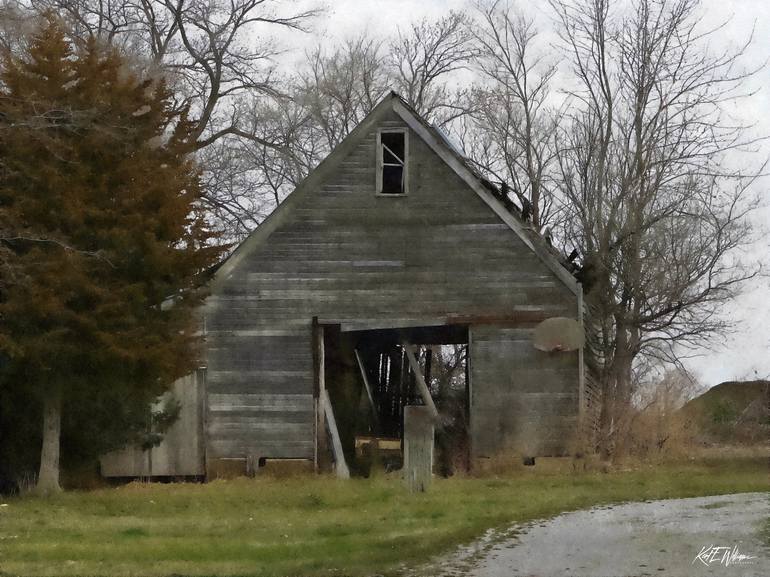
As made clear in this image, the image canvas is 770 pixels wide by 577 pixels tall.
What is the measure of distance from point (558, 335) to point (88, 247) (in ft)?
31.9

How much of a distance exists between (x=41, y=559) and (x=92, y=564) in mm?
751

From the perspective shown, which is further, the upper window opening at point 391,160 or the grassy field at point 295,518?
the upper window opening at point 391,160

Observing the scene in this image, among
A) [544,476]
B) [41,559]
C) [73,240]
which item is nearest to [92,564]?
[41,559]

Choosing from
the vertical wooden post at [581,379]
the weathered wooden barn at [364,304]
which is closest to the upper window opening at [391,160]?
the weathered wooden barn at [364,304]

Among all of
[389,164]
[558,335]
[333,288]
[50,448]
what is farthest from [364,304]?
[50,448]

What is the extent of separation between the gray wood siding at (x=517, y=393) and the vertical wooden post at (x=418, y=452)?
5.47 metres

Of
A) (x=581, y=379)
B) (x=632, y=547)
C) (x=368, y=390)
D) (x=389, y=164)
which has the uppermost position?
(x=389, y=164)

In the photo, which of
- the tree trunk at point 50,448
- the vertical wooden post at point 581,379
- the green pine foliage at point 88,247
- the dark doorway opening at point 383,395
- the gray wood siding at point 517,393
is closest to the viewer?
the green pine foliage at point 88,247

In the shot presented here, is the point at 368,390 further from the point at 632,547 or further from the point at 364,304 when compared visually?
the point at 632,547

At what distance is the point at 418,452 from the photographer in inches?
741

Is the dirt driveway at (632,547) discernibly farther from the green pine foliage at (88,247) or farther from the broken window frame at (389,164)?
the broken window frame at (389,164)

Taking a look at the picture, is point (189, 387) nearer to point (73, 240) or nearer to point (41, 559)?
point (73, 240)

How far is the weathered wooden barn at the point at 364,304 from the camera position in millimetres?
24500

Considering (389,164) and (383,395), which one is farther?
(383,395)
